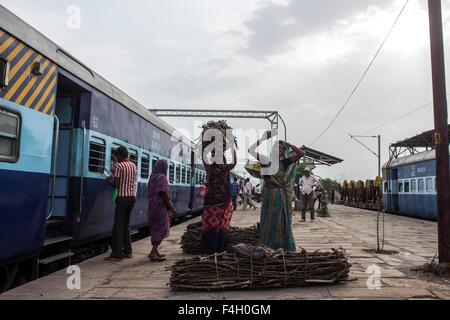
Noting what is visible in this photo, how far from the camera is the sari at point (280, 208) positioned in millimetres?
5930

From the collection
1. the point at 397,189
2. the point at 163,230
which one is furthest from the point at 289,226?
the point at 397,189

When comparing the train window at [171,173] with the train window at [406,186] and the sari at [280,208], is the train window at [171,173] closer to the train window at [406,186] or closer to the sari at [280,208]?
the sari at [280,208]

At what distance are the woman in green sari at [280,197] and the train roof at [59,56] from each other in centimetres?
304

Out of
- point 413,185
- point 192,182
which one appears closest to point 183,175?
point 192,182

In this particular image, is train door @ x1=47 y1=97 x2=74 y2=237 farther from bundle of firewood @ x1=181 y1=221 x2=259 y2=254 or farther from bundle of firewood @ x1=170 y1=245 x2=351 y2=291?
bundle of firewood @ x1=170 y1=245 x2=351 y2=291

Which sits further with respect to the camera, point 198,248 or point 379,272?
point 198,248

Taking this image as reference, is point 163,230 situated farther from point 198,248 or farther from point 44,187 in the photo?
point 44,187

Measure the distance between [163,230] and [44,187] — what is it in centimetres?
208

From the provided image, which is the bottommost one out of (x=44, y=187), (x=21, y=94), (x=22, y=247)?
(x=22, y=247)

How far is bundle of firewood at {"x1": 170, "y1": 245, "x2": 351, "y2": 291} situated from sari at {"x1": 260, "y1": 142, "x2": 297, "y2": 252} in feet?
3.25

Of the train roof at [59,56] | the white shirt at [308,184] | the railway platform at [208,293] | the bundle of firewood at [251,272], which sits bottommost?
the railway platform at [208,293]

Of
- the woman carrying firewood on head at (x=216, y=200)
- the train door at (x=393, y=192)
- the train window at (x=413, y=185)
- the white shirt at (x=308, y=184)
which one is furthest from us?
the train door at (x=393, y=192)

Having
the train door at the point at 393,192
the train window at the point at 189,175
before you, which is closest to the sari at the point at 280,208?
the train window at the point at 189,175
